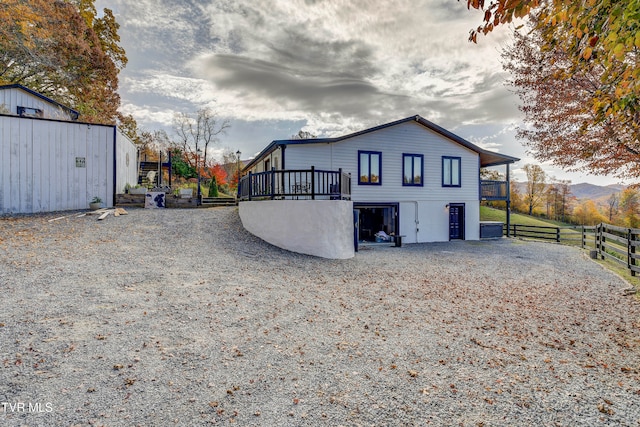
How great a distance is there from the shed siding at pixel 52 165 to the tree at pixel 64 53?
26.1 ft

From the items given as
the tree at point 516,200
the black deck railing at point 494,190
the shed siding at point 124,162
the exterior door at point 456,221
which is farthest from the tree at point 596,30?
the tree at point 516,200

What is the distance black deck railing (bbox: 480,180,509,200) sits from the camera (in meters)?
17.9

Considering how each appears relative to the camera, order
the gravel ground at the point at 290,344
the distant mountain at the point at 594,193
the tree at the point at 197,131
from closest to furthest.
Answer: the gravel ground at the point at 290,344 → the tree at the point at 197,131 → the distant mountain at the point at 594,193

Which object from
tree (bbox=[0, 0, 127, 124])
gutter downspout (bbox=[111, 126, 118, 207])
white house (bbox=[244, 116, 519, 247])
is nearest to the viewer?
gutter downspout (bbox=[111, 126, 118, 207])

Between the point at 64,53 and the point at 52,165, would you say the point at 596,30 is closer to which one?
the point at 52,165

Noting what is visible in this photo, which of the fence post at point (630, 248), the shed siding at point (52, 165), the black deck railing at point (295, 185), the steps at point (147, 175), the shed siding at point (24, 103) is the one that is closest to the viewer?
the fence post at point (630, 248)

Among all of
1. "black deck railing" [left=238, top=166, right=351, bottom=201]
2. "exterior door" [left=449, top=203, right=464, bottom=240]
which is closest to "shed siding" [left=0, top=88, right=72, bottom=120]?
"black deck railing" [left=238, top=166, right=351, bottom=201]

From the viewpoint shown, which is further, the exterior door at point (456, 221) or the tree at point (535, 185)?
the tree at point (535, 185)

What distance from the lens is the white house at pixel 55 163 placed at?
11492mm

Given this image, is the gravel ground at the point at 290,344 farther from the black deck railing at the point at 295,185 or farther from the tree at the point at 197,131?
the tree at the point at 197,131

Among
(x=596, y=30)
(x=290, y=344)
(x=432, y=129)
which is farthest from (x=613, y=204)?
(x=290, y=344)

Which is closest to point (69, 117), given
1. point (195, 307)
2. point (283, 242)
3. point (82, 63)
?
point (82, 63)

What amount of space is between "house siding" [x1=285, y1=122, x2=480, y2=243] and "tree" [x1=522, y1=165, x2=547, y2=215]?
→ 37.8m

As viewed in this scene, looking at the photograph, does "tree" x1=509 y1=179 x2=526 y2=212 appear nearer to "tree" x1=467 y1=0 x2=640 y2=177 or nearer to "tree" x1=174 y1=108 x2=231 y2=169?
"tree" x1=174 y1=108 x2=231 y2=169
